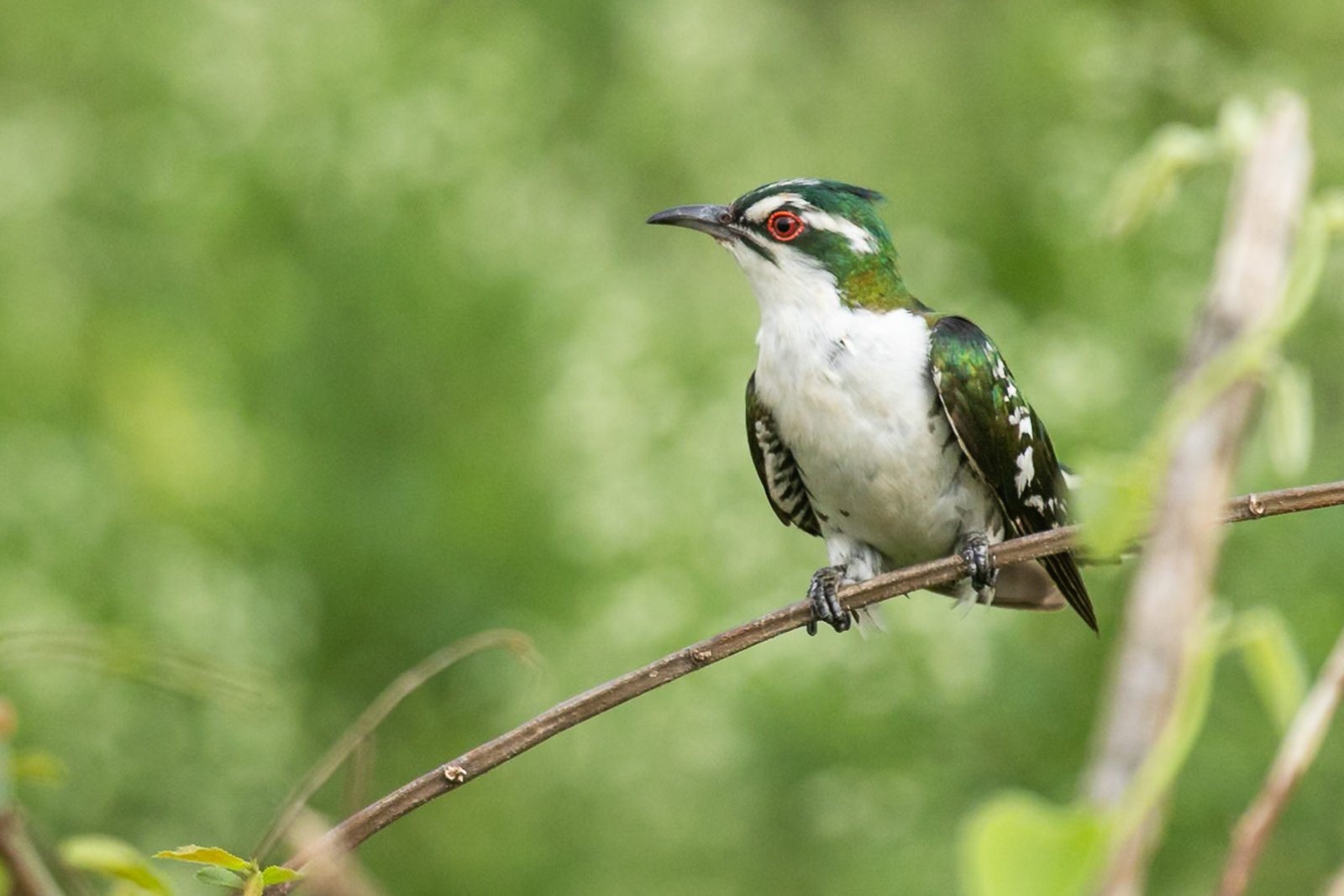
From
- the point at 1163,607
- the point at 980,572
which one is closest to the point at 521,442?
the point at 980,572

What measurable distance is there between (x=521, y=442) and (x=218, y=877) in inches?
211

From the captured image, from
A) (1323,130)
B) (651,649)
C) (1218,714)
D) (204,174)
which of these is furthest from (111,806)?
(1323,130)

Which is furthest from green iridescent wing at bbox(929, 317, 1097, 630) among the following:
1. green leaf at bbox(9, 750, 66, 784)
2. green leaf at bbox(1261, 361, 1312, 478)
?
green leaf at bbox(9, 750, 66, 784)

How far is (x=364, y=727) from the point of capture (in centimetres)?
125

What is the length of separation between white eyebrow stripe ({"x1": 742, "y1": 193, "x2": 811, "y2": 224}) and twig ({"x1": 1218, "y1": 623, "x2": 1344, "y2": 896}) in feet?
9.58

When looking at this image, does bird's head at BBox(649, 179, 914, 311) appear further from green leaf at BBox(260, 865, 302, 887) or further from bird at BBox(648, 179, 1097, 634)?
green leaf at BBox(260, 865, 302, 887)

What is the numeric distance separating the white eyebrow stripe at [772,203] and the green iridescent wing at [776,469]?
34 centimetres

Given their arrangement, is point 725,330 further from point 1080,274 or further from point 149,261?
point 149,261

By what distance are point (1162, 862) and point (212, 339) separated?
13.6 feet

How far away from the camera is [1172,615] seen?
1.84 feet

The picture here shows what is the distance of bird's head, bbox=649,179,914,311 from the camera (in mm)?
3484

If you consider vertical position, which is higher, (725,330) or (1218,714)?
(725,330)

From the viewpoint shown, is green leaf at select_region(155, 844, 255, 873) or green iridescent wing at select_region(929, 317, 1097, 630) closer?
green leaf at select_region(155, 844, 255, 873)

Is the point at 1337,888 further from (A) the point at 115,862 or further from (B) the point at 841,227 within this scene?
(B) the point at 841,227
